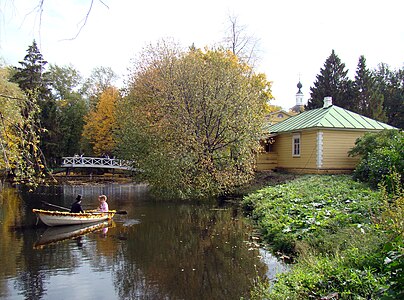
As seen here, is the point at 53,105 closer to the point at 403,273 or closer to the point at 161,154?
the point at 161,154

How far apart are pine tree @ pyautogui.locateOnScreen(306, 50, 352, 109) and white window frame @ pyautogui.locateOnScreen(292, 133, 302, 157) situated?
18.8 metres

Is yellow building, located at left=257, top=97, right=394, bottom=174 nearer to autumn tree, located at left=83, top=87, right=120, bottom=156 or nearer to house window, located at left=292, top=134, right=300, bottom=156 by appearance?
house window, located at left=292, top=134, right=300, bottom=156

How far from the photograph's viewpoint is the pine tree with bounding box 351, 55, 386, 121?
42.0 meters

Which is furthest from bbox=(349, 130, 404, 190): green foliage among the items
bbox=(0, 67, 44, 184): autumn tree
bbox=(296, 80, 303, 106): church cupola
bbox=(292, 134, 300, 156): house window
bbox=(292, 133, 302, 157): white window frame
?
bbox=(296, 80, 303, 106): church cupola

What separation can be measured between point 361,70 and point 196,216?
36865 millimetres

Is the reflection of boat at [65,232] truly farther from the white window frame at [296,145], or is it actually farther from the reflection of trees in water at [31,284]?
the white window frame at [296,145]

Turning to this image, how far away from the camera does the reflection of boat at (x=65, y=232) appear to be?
13242 mm

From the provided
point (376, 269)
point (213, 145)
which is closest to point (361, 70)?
point (213, 145)

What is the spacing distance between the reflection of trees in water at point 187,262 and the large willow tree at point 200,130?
638 cm

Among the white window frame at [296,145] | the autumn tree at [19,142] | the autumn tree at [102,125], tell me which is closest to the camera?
the autumn tree at [19,142]

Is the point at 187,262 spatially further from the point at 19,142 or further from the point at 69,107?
the point at 69,107

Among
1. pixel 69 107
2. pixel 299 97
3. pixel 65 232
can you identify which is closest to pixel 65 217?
pixel 65 232

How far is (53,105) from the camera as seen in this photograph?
129ft

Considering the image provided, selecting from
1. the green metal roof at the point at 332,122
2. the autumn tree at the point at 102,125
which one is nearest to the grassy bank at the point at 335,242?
the green metal roof at the point at 332,122
